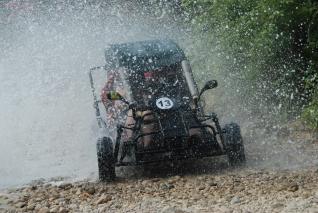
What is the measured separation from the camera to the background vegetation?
10.6 meters

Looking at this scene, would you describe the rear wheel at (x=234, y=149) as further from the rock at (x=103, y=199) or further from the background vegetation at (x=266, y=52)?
the rock at (x=103, y=199)

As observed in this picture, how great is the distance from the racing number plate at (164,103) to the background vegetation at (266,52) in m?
2.65

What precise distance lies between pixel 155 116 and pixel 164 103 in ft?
0.92

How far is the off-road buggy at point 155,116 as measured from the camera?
853 centimetres

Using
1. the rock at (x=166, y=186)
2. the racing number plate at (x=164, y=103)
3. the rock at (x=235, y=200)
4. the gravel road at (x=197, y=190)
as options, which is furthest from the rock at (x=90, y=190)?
the rock at (x=235, y=200)

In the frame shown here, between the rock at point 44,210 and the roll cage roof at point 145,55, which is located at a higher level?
the roll cage roof at point 145,55

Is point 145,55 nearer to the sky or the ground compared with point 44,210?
nearer to the sky

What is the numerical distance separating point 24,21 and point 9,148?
1187 cm

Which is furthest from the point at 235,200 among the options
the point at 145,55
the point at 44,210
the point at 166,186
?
the point at 145,55

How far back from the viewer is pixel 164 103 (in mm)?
9086

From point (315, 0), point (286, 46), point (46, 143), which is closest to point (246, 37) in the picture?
point (286, 46)

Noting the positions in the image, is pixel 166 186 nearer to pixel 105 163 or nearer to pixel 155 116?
pixel 105 163

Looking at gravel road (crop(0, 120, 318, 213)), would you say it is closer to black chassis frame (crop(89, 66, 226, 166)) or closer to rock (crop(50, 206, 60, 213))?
rock (crop(50, 206, 60, 213))

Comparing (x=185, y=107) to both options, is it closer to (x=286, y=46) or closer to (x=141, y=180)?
(x=141, y=180)
